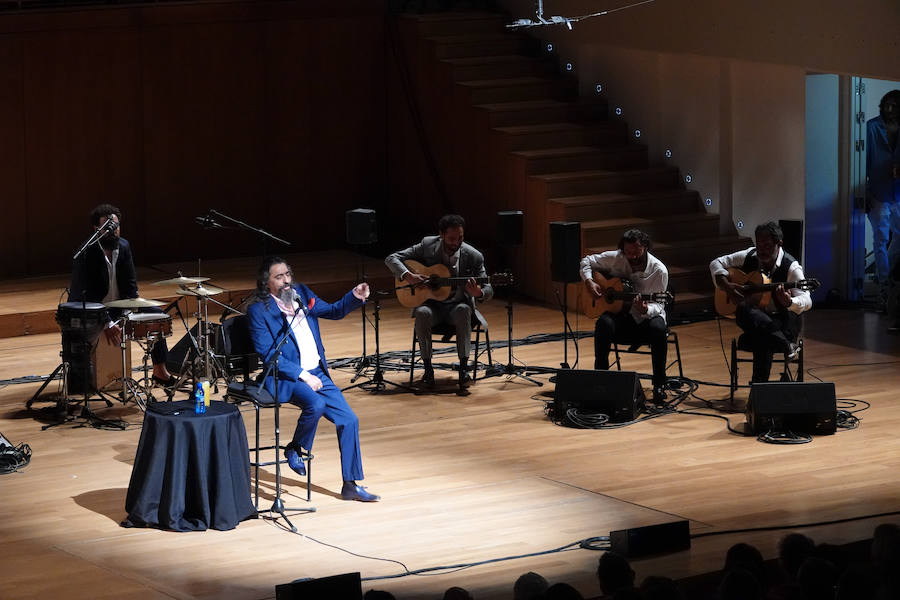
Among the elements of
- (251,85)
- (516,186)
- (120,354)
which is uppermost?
(251,85)

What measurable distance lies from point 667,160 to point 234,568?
25.6 feet

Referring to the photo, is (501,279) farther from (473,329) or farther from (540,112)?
(540,112)

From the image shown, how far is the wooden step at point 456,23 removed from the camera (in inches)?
546

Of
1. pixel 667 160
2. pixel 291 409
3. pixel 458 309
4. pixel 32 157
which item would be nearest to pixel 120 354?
pixel 291 409

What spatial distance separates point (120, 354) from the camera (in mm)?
9203

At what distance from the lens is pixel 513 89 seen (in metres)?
13.5

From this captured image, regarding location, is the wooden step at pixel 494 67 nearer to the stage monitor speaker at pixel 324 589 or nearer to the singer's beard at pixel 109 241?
the singer's beard at pixel 109 241

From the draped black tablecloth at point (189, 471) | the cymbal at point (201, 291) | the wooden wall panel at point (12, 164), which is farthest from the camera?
the wooden wall panel at point (12, 164)

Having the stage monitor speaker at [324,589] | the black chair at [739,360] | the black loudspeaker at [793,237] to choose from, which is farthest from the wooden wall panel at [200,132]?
the stage monitor speaker at [324,589]

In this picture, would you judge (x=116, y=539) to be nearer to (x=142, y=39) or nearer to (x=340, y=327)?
(x=340, y=327)

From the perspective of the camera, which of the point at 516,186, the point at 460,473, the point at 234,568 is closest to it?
the point at 234,568

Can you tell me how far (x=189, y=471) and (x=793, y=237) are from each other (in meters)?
4.51

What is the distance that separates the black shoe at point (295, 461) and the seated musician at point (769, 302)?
2863 mm

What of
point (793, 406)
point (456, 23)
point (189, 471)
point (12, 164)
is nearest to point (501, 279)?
point (793, 406)
